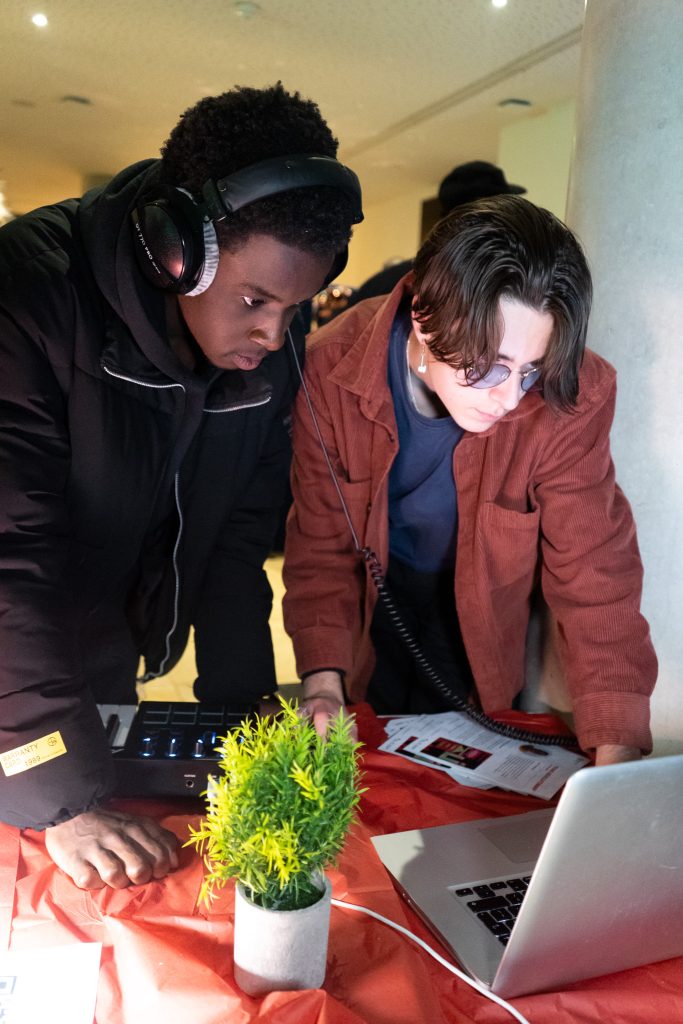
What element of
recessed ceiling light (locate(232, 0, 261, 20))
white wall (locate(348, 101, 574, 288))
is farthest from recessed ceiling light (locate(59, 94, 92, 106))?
white wall (locate(348, 101, 574, 288))

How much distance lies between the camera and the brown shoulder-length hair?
1152 millimetres

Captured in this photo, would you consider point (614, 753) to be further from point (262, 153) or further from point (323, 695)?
point (262, 153)

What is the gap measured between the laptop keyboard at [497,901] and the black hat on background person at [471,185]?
1.75 metres

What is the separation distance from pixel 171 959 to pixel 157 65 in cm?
146

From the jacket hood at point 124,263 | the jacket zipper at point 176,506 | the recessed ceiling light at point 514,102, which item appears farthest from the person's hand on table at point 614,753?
the recessed ceiling light at point 514,102

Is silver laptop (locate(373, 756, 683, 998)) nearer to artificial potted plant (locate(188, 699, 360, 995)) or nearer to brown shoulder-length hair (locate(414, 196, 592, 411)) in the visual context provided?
Answer: artificial potted plant (locate(188, 699, 360, 995))

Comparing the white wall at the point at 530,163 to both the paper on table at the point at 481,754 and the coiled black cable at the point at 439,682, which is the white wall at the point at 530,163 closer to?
the coiled black cable at the point at 439,682

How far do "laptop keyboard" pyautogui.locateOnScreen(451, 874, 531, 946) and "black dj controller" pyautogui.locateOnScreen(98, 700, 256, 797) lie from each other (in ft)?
1.09

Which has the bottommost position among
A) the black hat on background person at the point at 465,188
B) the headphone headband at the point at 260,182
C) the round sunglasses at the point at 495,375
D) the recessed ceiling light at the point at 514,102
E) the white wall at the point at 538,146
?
the round sunglasses at the point at 495,375

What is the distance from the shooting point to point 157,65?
1.58 m

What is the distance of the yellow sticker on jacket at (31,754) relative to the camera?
96 cm

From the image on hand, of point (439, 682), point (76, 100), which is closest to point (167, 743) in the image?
point (439, 682)

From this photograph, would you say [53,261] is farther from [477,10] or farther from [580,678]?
[477,10]

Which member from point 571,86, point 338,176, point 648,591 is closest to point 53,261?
point 338,176
